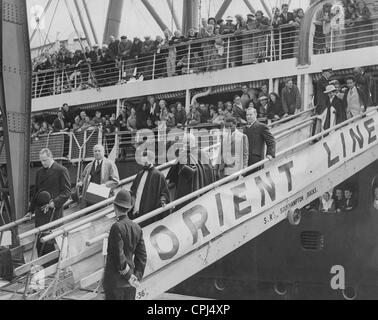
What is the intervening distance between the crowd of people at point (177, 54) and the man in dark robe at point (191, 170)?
386 centimetres

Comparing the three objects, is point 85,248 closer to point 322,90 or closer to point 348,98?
point 348,98

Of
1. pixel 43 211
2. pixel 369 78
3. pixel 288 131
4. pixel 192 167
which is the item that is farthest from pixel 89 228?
pixel 369 78

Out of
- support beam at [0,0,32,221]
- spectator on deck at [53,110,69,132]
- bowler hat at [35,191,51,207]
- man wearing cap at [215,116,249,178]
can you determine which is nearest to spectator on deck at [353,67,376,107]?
man wearing cap at [215,116,249,178]

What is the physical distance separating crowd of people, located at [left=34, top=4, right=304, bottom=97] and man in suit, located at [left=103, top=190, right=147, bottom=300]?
229 inches

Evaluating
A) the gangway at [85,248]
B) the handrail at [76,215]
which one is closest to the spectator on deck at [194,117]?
the handrail at [76,215]

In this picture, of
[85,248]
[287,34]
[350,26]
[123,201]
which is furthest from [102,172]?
[350,26]

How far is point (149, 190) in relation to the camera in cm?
678

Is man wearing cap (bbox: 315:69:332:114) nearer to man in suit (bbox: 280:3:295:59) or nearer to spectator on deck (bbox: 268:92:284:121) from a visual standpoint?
spectator on deck (bbox: 268:92:284:121)

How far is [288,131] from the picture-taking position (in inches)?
341

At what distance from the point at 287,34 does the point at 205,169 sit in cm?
441

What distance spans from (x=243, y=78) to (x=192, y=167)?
12.6 feet

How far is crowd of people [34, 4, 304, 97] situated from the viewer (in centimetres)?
1095

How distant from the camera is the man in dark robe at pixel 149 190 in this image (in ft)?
22.1

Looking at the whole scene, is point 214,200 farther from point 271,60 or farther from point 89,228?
point 271,60
